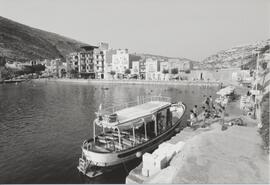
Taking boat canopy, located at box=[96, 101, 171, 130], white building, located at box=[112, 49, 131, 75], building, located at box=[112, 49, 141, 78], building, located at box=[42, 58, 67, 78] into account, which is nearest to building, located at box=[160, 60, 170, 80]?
building, located at box=[112, 49, 141, 78]

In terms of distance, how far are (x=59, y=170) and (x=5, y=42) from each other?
637ft

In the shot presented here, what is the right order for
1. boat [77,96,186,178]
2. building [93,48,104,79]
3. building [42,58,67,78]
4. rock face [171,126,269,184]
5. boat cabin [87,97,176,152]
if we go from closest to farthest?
1. rock face [171,126,269,184]
2. boat [77,96,186,178]
3. boat cabin [87,97,176,152]
4. building [93,48,104,79]
5. building [42,58,67,78]

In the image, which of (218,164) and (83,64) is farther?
(83,64)

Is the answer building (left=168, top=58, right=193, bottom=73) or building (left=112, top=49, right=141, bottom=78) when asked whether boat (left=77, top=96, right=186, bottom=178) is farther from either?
building (left=112, top=49, right=141, bottom=78)

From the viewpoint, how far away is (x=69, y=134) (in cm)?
2164

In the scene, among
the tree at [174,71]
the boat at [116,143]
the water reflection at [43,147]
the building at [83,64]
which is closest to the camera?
the boat at [116,143]

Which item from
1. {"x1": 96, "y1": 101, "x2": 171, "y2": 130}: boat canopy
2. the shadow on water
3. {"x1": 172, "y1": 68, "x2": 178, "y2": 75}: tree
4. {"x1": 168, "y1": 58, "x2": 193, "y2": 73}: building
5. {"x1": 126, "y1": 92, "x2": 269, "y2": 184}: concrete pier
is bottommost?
the shadow on water

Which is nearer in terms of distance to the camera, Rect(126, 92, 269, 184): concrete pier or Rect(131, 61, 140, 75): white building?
Rect(126, 92, 269, 184): concrete pier

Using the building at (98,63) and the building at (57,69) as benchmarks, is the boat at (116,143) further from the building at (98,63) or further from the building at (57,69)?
the building at (57,69)

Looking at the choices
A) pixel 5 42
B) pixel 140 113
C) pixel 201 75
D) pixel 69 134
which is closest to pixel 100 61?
pixel 201 75

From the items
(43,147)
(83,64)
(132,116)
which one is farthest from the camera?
(83,64)

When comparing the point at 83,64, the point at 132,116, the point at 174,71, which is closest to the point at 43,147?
the point at 132,116

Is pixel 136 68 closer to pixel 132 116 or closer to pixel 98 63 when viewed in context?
pixel 98 63

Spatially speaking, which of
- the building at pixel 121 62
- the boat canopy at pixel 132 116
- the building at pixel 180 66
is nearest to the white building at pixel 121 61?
the building at pixel 121 62
